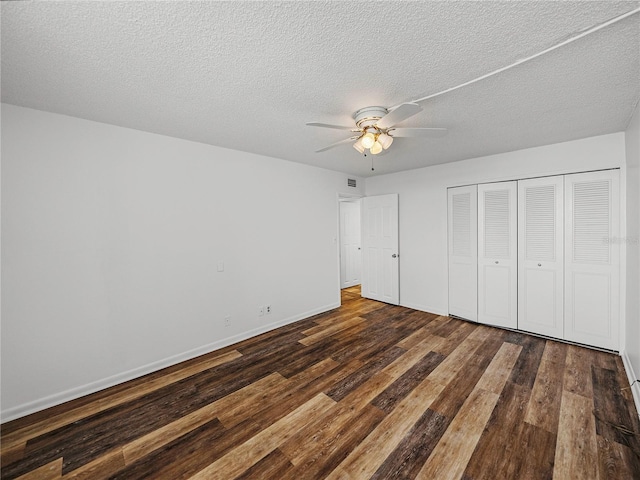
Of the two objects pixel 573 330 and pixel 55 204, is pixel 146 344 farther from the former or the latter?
pixel 573 330

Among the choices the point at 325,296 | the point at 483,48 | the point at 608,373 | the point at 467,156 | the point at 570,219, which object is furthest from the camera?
the point at 325,296

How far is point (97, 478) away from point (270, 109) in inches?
112

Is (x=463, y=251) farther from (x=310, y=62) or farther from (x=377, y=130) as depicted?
(x=310, y=62)

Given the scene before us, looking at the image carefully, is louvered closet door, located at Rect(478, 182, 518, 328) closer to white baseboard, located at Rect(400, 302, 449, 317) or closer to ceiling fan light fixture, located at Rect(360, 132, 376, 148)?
white baseboard, located at Rect(400, 302, 449, 317)

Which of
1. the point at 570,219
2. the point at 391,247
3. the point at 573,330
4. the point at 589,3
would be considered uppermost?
the point at 589,3

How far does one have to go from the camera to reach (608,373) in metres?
2.64

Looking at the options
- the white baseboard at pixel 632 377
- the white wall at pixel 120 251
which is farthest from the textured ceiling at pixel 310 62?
the white baseboard at pixel 632 377

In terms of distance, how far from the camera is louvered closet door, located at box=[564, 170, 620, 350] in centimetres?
302

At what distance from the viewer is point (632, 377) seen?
2451 mm

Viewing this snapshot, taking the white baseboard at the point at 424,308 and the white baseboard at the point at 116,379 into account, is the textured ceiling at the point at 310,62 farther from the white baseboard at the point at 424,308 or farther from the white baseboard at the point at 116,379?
the white baseboard at the point at 424,308

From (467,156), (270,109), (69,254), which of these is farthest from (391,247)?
(69,254)

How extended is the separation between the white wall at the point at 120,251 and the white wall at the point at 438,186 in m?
2.28

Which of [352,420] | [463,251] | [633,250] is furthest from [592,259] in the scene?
[352,420]

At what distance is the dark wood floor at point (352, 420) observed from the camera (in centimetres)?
167
